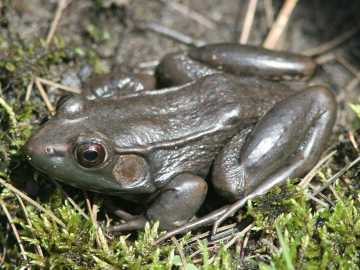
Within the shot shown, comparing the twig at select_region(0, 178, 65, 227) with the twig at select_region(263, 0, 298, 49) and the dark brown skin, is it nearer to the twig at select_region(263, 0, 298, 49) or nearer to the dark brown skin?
the dark brown skin

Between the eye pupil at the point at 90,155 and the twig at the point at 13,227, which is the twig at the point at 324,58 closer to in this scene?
the eye pupil at the point at 90,155

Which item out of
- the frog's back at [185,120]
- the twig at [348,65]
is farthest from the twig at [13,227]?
the twig at [348,65]

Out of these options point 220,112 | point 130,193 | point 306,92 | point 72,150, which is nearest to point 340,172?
point 306,92

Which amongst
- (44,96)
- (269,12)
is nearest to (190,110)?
(44,96)

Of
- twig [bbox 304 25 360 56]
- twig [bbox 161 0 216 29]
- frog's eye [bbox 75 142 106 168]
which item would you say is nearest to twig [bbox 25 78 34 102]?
frog's eye [bbox 75 142 106 168]

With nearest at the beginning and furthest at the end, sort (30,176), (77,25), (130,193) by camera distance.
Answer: (130,193)
(30,176)
(77,25)

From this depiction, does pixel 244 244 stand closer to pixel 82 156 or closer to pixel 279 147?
pixel 279 147

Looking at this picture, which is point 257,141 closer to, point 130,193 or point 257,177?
point 257,177
